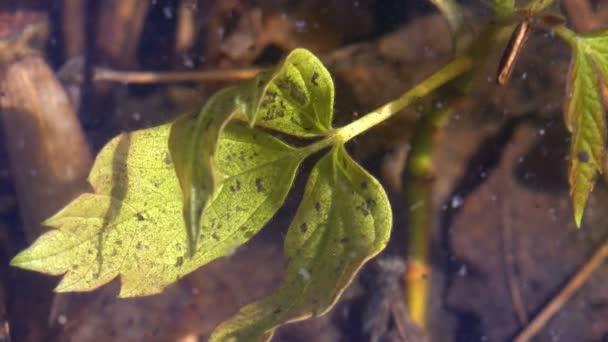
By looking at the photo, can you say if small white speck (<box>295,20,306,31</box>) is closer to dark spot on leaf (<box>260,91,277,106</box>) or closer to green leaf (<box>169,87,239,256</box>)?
dark spot on leaf (<box>260,91,277,106</box>)

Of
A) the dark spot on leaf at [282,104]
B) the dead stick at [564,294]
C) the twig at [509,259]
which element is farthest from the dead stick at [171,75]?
the dead stick at [564,294]

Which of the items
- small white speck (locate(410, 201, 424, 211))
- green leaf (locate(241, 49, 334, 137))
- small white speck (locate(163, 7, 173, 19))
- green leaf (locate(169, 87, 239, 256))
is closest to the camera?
green leaf (locate(169, 87, 239, 256))

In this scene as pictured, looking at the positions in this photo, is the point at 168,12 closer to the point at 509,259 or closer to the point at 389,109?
the point at 389,109

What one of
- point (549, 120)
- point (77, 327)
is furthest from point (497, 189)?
point (77, 327)

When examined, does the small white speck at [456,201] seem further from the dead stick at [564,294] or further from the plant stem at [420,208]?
the dead stick at [564,294]

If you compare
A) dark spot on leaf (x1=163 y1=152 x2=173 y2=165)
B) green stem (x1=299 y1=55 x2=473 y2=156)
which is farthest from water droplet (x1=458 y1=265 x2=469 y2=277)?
dark spot on leaf (x1=163 y1=152 x2=173 y2=165)

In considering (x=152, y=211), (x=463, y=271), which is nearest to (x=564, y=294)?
(x=463, y=271)
